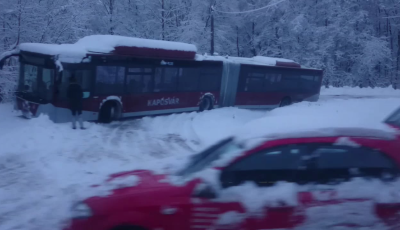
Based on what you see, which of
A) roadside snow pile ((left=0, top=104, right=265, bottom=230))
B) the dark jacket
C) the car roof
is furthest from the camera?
the dark jacket

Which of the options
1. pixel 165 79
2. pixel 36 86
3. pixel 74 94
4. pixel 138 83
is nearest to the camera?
pixel 74 94

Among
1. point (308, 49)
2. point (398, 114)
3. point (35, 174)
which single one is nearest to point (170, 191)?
point (35, 174)

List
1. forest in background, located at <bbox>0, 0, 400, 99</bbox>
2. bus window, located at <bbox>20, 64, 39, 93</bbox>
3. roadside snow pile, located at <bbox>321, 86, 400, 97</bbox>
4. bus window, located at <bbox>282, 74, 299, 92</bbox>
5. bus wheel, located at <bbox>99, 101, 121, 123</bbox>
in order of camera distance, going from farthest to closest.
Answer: forest in background, located at <bbox>0, 0, 400, 99</bbox> < roadside snow pile, located at <bbox>321, 86, 400, 97</bbox> < bus window, located at <bbox>282, 74, 299, 92</bbox> < bus wheel, located at <bbox>99, 101, 121, 123</bbox> < bus window, located at <bbox>20, 64, 39, 93</bbox>

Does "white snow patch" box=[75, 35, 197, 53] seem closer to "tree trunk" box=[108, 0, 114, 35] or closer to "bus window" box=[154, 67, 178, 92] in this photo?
"bus window" box=[154, 67, 178, 92]

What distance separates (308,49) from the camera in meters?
41.3

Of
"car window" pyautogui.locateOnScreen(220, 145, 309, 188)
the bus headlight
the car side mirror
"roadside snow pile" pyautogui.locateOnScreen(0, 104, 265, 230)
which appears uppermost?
"car window" pyautogui.locateOnScreen(220, 145, 309, 188)

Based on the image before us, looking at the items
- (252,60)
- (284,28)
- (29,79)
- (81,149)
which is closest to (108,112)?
(29,79)

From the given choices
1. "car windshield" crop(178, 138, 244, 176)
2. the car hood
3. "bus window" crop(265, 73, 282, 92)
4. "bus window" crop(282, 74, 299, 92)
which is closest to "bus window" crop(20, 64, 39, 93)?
"car windshield" crop(178, 138, 244, 176)

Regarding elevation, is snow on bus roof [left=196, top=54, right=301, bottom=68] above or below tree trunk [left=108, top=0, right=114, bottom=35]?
below

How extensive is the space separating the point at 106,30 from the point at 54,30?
480 inches

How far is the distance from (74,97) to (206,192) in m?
10.6

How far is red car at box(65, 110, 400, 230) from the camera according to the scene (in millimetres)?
4520

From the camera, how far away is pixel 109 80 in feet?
54.0

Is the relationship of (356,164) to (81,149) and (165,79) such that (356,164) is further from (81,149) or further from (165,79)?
(165,79)
